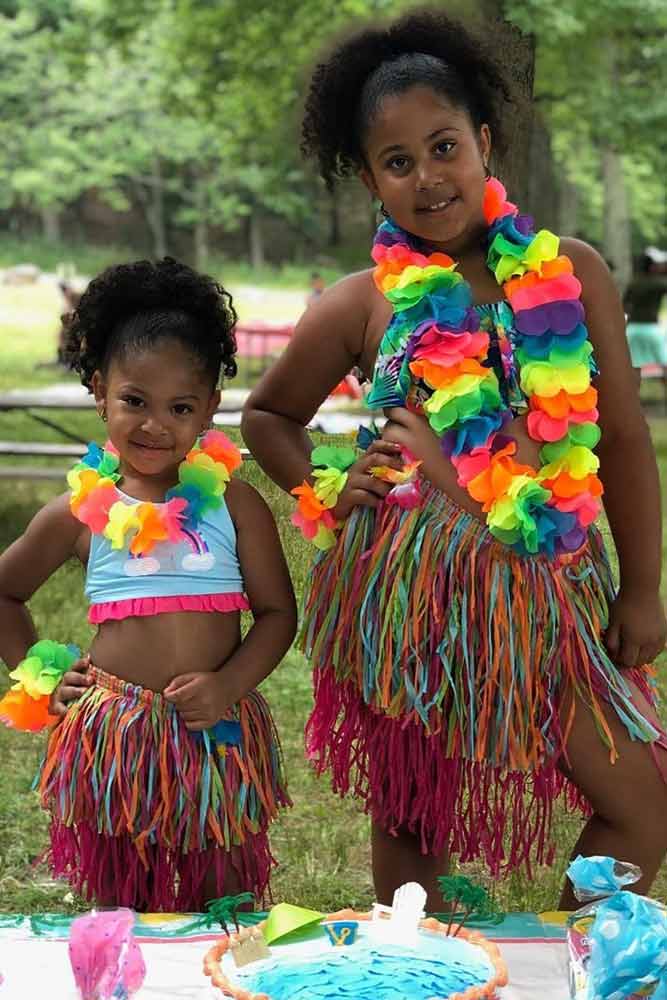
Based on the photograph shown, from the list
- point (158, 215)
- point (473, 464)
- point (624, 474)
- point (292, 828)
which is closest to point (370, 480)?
point (473, 464)

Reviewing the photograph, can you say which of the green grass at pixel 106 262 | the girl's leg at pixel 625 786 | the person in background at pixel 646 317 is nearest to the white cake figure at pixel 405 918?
the girl's leg at pixel 625 786

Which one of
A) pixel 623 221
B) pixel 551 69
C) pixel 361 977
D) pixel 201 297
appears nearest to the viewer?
pixel 361 977

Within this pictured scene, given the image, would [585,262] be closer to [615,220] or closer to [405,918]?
[405,918]

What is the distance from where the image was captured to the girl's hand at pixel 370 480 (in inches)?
85.7

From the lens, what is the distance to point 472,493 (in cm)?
207

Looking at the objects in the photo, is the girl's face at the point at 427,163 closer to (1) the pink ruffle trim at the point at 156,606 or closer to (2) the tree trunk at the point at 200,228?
(1) the pink ruffle trim at the point at 156,606

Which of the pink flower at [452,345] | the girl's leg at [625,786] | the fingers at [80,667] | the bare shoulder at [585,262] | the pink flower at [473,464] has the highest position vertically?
the bare shoulder at [585,262]

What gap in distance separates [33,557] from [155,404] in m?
0.33

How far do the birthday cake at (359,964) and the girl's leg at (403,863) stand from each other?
57 cm

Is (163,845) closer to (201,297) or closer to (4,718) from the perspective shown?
(4,718)

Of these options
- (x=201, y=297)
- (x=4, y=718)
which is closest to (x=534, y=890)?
(x=4, y=718)

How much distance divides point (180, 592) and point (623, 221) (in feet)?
49.4

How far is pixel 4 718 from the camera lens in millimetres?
2260

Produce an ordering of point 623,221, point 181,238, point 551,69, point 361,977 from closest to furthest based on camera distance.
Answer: point 361,977
point 551,69
point 623,221
point 181,238
